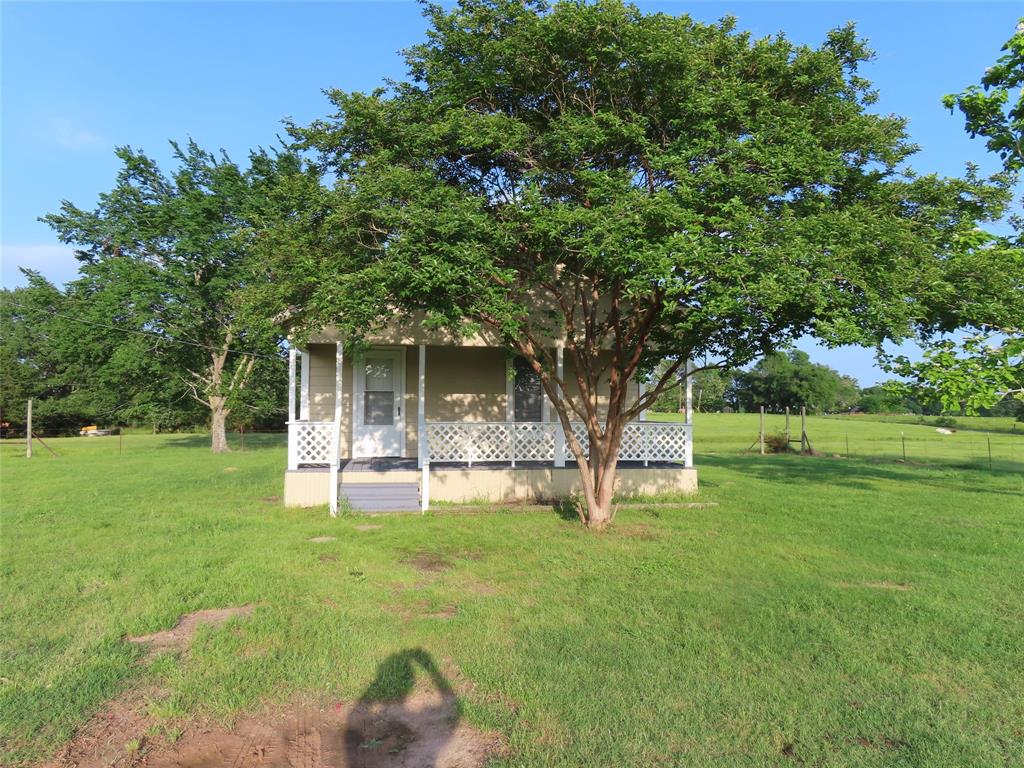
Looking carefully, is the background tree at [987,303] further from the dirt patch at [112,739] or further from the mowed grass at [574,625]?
the dirt patch at [112,739]

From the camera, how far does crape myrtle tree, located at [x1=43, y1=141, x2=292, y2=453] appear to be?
73.5 ft

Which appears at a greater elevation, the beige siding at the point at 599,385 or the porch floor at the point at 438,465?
the beige siding at the point at 599,385

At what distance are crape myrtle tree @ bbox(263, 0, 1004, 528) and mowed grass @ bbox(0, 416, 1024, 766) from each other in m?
2.50

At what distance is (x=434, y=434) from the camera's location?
445 inches

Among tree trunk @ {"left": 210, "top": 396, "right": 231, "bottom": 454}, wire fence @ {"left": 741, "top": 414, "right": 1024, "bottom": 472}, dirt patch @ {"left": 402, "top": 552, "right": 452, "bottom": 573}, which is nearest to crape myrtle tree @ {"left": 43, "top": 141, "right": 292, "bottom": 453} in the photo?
tree trunk @ {"left": 210, "top": 396, "right": 231, "bottom": 454}

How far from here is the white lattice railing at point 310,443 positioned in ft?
34.8

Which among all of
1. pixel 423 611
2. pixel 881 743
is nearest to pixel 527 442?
pixel 423 611

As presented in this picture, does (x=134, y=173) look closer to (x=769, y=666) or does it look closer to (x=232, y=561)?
(x=232, y=561)

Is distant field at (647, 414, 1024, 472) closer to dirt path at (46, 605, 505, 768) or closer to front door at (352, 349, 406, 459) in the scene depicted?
front door at (352, 349, 406, 459)

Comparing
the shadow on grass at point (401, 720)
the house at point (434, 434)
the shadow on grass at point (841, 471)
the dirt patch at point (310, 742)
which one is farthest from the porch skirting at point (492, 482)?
the dirt patch at point (310, 742)

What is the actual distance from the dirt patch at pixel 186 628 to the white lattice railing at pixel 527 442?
573 centimetres

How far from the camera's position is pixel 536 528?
29.4ft

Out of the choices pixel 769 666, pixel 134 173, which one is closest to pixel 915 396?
pixel 769 666

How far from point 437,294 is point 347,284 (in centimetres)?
104
